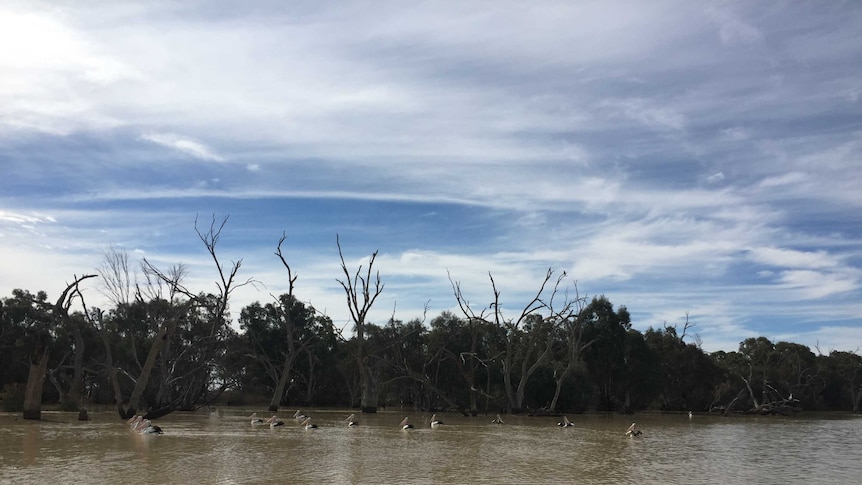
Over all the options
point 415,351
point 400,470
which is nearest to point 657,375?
point 415,351

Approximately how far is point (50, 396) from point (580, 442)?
4720 cm

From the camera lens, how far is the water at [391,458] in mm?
13953

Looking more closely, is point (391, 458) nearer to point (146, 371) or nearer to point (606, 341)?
point (146, 371)

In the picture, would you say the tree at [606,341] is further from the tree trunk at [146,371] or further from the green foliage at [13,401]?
the green foliage at [13,401]

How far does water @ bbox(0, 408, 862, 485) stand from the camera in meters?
14.0

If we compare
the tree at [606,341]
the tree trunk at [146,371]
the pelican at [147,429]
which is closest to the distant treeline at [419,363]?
the tree at [606,341]

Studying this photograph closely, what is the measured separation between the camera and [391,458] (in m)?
17.8

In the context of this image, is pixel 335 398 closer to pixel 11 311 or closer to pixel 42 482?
pixel 11 311

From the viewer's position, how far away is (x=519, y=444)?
2338 cm

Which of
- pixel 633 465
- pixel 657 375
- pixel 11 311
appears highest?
pixel 11 311

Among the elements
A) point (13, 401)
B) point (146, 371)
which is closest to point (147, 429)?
point (146, 371)

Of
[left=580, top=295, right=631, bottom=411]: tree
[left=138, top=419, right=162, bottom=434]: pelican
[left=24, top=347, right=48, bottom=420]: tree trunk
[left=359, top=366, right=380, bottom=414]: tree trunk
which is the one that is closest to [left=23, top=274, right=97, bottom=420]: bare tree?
[left=24, top=347, right=48, bottom=420]: tree trunk

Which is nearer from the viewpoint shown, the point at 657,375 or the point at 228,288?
the point at 228,288

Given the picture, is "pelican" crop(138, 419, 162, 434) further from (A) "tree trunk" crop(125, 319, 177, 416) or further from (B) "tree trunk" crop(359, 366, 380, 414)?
(B) "tree trunk" crop(359, 366, 380, 414)
